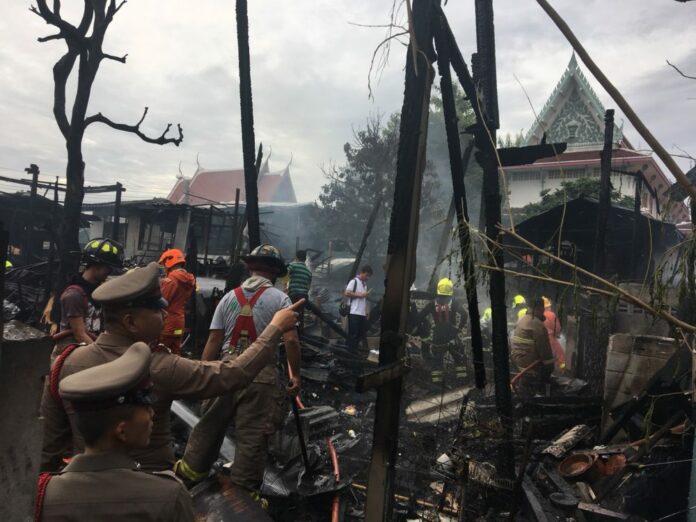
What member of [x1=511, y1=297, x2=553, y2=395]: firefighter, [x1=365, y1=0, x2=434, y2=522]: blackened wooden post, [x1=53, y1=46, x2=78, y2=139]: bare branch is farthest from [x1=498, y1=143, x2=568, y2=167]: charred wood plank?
[x1=53, y1=46, x2=78, y2=139]: bare branch

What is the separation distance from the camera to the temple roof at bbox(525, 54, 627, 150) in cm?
2736

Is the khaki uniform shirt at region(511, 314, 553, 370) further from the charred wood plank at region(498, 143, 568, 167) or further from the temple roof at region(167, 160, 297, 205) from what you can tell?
the temple roof at region(167, 160, 297, 205)

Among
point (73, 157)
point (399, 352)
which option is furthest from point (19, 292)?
point (399, 352)

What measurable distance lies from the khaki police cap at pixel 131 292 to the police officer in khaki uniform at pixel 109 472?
29.1 inches

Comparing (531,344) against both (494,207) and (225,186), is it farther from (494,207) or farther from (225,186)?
(225,186)

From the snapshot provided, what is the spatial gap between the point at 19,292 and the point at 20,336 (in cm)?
1143

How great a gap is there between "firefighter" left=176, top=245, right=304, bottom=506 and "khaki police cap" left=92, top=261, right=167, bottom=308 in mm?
1518

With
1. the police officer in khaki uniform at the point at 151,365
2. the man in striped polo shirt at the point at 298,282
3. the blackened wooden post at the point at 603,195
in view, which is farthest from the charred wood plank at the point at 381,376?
the blackened wooden post at the point at 603,195

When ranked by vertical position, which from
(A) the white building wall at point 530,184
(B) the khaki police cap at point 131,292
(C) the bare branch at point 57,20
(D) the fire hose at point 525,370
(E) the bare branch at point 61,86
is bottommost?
(D) the fire hose at point 525,370

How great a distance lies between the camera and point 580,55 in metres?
2.23

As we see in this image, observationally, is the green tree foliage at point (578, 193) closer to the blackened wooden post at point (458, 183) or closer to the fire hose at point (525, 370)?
the fire hose at point (525, 370)

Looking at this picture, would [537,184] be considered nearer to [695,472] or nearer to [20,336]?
[695,472]

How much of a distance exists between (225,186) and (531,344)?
46.1 metres

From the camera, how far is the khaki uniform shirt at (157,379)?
2207 millimetres
